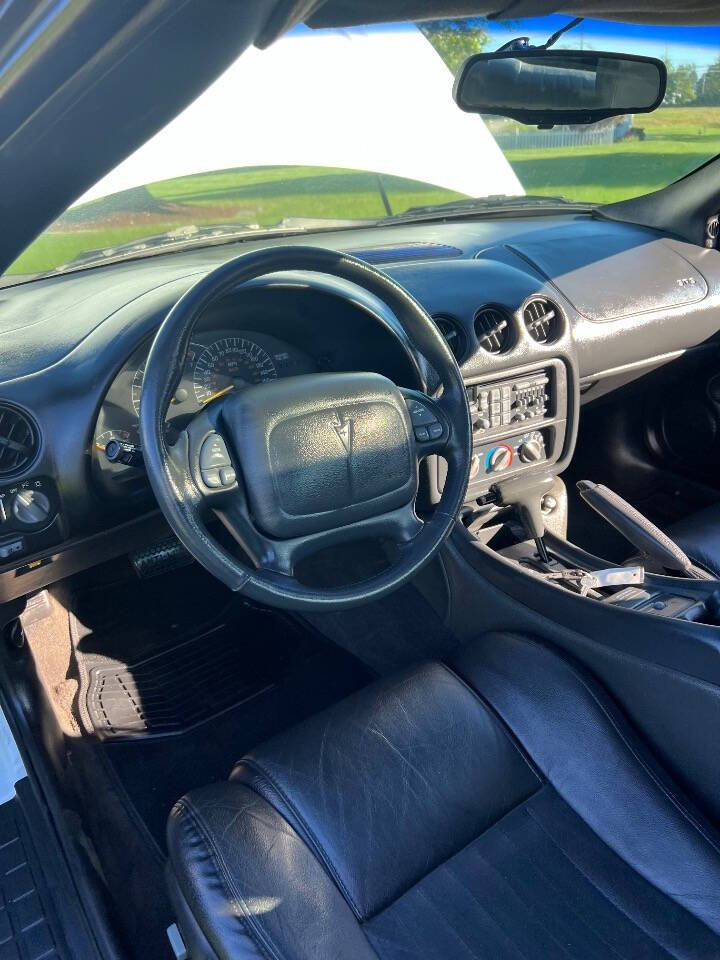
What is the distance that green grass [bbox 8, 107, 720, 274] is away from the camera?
2217mm

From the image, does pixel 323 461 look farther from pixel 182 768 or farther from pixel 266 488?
pixel 182 768

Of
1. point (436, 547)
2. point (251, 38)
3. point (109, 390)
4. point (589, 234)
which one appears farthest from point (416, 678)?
point (589, 234)

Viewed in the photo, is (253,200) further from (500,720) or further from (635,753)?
(635,753)

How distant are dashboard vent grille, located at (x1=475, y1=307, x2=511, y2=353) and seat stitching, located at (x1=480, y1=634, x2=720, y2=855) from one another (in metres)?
0.91

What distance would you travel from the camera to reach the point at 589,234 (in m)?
3.07

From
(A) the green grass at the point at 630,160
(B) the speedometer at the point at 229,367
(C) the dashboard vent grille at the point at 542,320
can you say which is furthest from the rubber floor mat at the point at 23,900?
(A) the green grass at the point at 630,160

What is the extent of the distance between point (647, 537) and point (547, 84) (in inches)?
43.3

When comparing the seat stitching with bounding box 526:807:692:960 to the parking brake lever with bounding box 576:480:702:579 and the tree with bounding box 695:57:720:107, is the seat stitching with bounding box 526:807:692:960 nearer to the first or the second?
the parking brake lever with bounding box 576:480:702:579

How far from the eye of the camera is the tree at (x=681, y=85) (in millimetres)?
2395

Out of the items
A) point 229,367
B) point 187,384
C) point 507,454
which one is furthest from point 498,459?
point 187,384

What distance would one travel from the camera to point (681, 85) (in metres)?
2.80

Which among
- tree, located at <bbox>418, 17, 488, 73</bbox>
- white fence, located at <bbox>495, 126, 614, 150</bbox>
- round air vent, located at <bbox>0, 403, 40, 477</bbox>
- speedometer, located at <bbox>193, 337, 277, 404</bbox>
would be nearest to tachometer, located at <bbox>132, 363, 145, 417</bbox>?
speedometer, located at <bbox>193, 337, 277, 404</bbox>

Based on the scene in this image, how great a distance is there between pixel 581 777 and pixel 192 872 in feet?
2.36

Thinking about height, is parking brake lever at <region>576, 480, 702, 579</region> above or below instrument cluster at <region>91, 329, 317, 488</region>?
below
